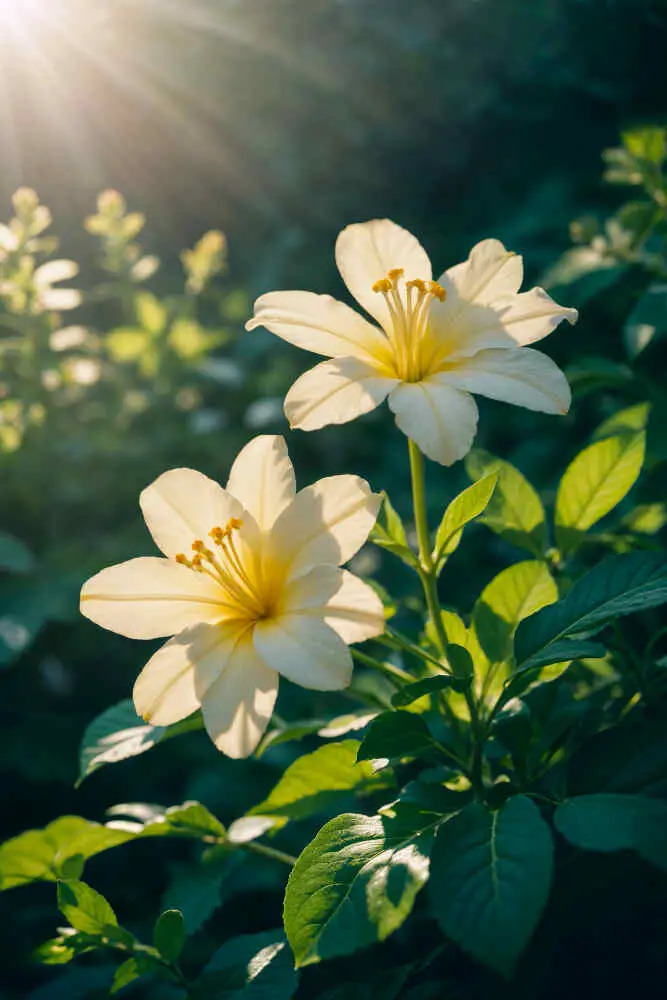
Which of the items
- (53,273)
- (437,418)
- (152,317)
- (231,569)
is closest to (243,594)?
(231,569)

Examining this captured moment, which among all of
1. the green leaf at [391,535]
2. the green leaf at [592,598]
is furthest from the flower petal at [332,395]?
the green leaf at [592,598]

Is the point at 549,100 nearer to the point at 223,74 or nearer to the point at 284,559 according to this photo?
the point at 223,74

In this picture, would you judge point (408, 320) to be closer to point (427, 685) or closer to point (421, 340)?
point (421, 340)

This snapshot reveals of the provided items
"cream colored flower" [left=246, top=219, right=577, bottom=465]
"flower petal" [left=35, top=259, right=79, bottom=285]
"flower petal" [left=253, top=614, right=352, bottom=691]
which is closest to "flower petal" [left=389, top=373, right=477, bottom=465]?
"cream colored flower" [left=246, top=219, right=577, bottom=465]

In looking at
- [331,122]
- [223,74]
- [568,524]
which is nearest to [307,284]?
[331,122]

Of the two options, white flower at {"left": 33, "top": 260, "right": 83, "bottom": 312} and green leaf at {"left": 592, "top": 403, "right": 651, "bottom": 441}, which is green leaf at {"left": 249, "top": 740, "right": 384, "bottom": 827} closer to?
green leaf at {"left": 592, "top": 403, "right": 651, "bottom": 441}

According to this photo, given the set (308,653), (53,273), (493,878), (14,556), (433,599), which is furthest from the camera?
(53,273)
